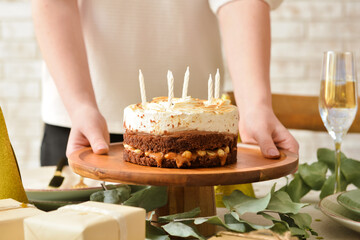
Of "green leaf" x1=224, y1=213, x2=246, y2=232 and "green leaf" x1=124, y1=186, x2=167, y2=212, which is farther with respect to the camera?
"green leaf" x1=124, y1=186, x2=167, y2=212

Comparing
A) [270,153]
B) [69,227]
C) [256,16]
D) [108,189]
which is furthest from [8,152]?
[256,16]

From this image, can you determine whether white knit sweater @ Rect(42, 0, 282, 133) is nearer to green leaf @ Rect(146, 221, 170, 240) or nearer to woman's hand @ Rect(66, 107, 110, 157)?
woman's hand @ Rect(66, 107, 110, 157)

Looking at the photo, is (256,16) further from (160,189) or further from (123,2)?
(160,189)

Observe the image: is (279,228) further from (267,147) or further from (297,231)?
(267,147)

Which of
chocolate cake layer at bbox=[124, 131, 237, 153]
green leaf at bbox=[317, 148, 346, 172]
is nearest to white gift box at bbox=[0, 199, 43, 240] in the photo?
chocolate cake layer at bbox=[124, 131, 237, 153]

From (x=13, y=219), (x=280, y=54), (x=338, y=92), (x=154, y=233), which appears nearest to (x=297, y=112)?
(x=338, y=92)

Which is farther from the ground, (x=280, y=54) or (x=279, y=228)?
(x=280, y=54)
